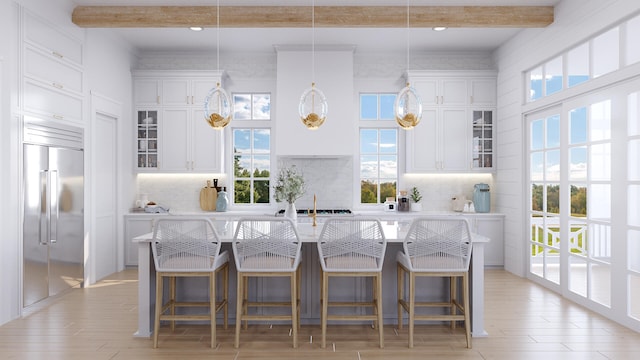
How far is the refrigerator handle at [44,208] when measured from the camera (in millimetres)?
4325

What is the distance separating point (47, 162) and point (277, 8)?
2906 millimetres

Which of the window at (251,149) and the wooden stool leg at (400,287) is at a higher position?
Answer: the window at (251,149)

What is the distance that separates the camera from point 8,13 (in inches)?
155

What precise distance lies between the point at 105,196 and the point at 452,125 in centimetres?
495

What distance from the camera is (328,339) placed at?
3473 mm

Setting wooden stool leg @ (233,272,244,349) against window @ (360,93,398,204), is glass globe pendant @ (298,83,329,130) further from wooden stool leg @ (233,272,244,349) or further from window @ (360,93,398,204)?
window @ (360,93,398,204)

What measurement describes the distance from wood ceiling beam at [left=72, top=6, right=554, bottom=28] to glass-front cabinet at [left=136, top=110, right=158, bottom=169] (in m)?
1.72

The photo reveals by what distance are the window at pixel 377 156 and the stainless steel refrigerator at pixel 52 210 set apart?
3.88 meters

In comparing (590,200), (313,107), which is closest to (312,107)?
(313,107)

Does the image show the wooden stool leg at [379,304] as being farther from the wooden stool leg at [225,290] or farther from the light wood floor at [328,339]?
the wooden stool leg at [225,290]

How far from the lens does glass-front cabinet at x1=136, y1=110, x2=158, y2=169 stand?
21.2 ft

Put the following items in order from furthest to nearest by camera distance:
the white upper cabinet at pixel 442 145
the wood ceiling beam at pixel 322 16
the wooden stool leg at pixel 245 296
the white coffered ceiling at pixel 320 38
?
the white upper cabinet at pixel 442 145
the white coffered ceiling at pixel 320 38
the wood ceiling beam at pixel 322 16
the wooden stool leg at pixel 245 296

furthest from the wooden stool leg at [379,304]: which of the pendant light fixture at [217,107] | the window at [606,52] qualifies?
the window at [606,52]

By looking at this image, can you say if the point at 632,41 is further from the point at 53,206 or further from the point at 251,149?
the point at 53,206
